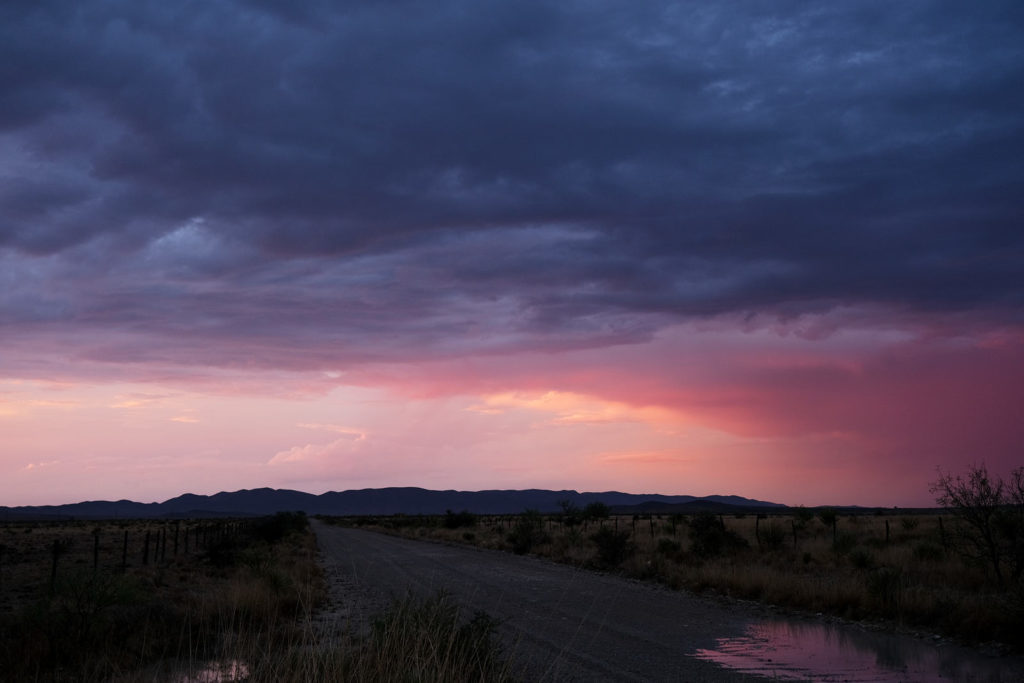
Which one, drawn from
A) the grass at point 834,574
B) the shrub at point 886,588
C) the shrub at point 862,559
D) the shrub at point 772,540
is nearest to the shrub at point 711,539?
the grass at point 834,574

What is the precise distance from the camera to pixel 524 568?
1244 inches

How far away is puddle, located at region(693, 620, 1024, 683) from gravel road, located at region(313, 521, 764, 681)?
69 cm

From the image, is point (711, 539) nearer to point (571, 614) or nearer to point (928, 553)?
point (928, 553)

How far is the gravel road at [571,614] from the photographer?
1180 cm

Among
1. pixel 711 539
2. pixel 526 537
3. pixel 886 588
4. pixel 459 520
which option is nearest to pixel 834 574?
pixel 886 588

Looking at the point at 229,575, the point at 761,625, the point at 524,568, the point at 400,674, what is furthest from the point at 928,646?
the point at 229,575

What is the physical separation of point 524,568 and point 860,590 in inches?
622

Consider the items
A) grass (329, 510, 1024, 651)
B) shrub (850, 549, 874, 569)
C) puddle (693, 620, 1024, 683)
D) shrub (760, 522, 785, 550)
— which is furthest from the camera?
shrub (760, 522, 785, 550)

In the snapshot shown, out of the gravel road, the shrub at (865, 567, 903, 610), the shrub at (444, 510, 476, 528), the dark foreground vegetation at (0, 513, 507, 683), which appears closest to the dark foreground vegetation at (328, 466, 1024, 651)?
the shrub at (865, 567, 903, 610)

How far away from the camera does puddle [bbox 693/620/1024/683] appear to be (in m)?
11.5

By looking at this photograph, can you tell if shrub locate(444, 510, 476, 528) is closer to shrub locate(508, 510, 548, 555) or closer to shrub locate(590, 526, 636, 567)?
shrub locate(508, 510, 548, 555)

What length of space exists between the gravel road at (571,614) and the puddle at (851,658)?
69 centimetres

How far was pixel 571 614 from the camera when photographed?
18156 millimetres

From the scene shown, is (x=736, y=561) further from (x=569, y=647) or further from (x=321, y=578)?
(x=569, y=647)
